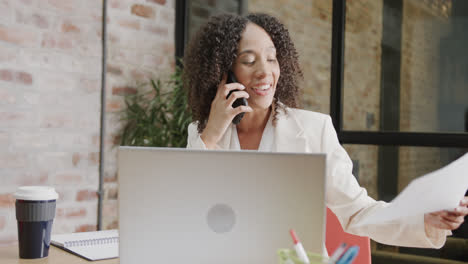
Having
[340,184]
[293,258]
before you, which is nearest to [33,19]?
[340,184]

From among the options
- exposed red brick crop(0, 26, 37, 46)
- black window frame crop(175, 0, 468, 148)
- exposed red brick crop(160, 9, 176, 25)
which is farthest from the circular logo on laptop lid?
exposed red brick crop(160, 9, 176, 25)

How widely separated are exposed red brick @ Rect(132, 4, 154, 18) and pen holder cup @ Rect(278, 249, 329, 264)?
2680 millimetres

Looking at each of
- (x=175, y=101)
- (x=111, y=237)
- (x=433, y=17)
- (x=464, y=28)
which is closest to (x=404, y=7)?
(x=433, y=17)

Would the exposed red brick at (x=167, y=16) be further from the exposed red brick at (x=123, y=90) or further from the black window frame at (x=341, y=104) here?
the black window frame at (x=341, y=104)

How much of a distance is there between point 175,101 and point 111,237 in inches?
63.1

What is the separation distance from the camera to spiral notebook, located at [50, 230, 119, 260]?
1.47 metres

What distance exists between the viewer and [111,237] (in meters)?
Answer: 1.64

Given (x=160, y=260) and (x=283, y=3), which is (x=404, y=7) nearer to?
(x=283, y=3)

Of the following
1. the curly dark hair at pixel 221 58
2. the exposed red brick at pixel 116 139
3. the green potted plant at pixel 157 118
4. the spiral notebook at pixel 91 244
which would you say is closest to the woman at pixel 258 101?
the curly dark hair at pixel 221 58

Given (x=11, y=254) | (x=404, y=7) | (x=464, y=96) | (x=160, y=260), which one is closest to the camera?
(x=160, y=260)

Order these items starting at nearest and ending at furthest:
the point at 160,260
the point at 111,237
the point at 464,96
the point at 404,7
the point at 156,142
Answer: the point at 160,260
the point at 111,237
the point at 464,96
the point at 404,7
the point at 156,142

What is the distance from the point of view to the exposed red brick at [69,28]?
115 inches

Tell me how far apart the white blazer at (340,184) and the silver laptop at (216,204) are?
18.2 inches

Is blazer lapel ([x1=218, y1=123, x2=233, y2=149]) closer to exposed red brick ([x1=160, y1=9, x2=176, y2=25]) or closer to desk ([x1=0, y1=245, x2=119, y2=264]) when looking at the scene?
desk ([x1=0, y1=245, x2=119, y2=264])
